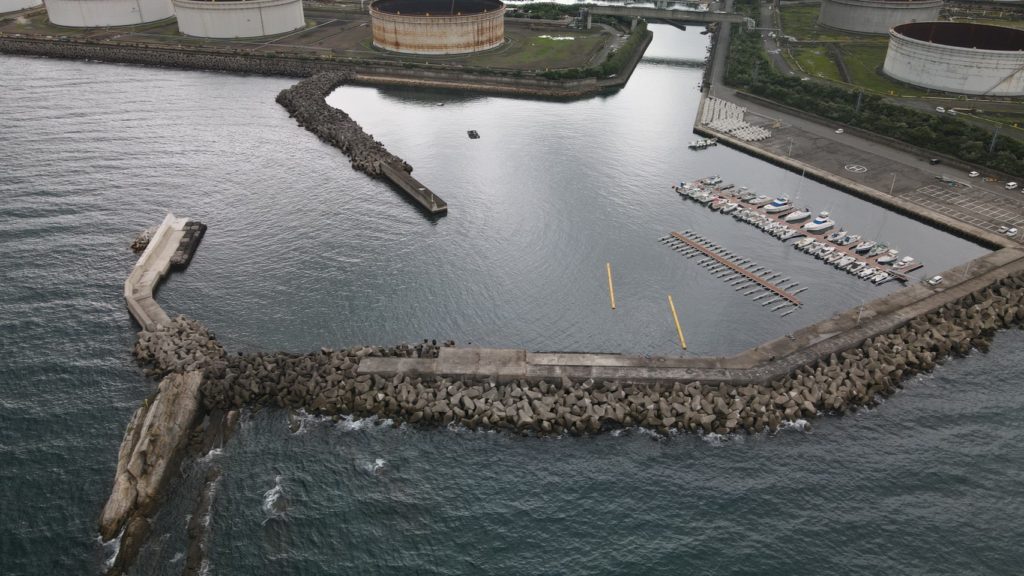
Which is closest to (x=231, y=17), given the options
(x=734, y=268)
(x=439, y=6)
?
(x=439, y=6)

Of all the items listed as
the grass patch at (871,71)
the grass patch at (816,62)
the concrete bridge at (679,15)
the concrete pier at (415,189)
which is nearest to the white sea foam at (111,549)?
the concrete pier at (415,189)

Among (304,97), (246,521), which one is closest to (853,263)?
(246,521)

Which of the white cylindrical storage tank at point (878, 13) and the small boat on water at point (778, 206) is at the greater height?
the white cylindrical storage tank at point (878, 13)

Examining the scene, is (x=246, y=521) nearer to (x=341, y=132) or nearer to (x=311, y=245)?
(x=311, y=245)

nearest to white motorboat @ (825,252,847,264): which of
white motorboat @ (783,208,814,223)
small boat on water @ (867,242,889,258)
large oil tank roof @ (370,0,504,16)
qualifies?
small boat on water @ (867,242,889,258)

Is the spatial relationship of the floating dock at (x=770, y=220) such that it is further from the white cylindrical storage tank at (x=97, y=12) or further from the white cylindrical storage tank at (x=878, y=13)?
the white cylindrical storage tank at (x=97, y=12)

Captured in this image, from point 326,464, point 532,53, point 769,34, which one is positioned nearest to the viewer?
point 326,464
